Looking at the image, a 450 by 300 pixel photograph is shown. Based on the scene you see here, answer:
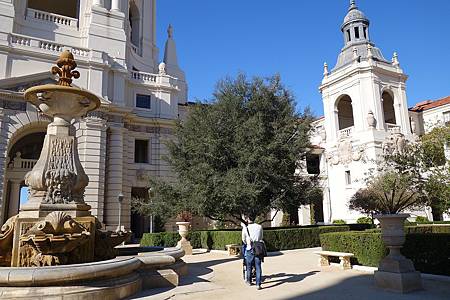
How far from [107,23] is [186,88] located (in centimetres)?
1051

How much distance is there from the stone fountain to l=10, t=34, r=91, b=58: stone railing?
17.2 meters

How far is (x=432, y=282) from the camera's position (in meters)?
8.76

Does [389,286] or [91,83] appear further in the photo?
[91,83]

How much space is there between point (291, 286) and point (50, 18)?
91.5 feet

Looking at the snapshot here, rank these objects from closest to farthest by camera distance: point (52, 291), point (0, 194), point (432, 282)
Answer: point (52, 291), point (432, 282), point (0, 194)

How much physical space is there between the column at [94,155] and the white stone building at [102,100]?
60 mm

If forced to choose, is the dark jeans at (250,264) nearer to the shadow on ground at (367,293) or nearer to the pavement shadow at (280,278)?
the pavement shadow at (280,278)

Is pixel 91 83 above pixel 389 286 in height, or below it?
above

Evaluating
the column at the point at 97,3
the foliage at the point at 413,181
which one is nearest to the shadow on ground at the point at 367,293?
the foliage at the point at 413,181

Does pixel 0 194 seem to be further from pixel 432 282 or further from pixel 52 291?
pixel 432 282

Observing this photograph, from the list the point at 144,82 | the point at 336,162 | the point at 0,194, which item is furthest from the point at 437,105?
the point at 0,194

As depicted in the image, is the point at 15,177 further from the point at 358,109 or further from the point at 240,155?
the point at 358,109

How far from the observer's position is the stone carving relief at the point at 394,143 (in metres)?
35.2

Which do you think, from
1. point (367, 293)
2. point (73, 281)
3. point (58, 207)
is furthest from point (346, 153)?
point (73, 281)
